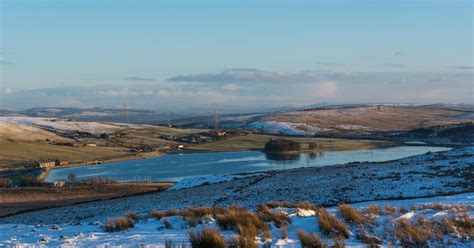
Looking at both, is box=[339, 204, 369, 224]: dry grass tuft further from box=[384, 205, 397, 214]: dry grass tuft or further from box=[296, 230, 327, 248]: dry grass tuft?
box=[296, 230, 327, 248]: dry grass tuft

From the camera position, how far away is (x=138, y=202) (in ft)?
95.2

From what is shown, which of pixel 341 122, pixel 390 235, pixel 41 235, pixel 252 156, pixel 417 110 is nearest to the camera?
pixel 390 235

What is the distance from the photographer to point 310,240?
9.75 m

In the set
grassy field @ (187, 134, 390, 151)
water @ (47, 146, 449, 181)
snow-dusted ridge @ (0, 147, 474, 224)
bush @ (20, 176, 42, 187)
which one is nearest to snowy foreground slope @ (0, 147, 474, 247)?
snow-dusted ridge @ (0, 147, 474, 224)

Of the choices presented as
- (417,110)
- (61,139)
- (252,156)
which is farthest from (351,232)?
(417,110)

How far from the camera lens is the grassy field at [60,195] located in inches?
1315

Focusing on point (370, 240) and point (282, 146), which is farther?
point (282, 146)

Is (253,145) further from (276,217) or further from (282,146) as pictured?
(276,217)

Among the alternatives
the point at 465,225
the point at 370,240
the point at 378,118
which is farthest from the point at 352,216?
the point at 378,118

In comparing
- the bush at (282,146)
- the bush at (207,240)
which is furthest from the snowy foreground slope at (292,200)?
the bush at (282,146)

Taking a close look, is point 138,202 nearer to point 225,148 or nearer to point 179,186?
point 179,186

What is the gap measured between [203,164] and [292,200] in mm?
42021

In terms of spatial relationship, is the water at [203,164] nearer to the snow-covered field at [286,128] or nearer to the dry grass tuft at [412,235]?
the snow-covered field at [286,128]

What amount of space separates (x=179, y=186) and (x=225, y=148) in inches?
1905
